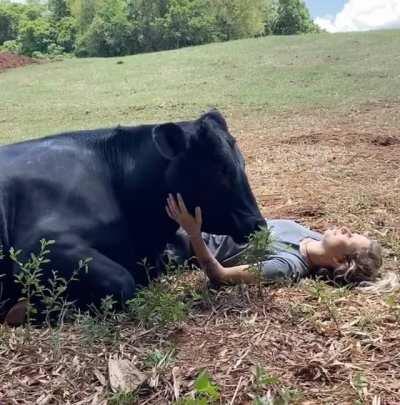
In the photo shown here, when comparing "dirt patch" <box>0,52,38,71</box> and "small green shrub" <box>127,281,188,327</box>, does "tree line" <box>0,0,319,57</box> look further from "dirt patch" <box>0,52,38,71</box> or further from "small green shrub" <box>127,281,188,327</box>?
"small green shrub" <box>127,281,188,327</box>

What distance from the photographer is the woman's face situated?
4672mm

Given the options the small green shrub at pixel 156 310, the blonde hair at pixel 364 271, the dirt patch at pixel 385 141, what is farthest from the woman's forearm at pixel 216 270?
the dirt patch at pixel 385 141

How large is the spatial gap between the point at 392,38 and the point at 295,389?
26.5m

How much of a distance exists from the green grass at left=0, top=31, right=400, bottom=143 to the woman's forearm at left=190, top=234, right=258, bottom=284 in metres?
8.82

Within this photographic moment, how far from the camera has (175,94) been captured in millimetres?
18281

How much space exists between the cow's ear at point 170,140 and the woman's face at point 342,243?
3.89 ft

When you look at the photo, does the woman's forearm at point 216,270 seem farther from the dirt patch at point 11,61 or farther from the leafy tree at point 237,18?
the leafy tree at point 237,18

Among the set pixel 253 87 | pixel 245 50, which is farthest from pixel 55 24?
pixel 253 87

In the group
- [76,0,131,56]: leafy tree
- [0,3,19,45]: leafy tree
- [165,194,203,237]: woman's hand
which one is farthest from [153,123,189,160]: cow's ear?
[0,3,19,45]: leafy tree

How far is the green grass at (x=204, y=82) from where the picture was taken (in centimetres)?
1545

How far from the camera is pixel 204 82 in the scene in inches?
806

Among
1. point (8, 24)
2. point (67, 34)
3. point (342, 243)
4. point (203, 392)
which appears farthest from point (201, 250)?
point (8, 24)

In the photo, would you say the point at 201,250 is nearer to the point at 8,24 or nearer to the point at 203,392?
the point at 203,392

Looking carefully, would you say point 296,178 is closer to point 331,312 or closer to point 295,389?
point 331,312
